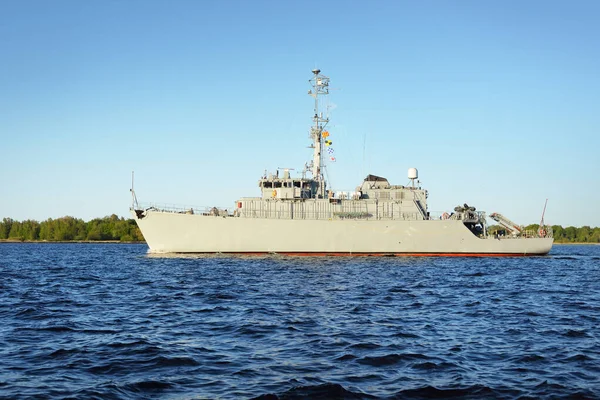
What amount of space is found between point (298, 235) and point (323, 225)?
2.06 metres

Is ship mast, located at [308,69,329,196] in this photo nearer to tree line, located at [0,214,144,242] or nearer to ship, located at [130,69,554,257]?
ship, located at [130,69,554,257]

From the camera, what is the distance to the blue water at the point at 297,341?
7.91 m

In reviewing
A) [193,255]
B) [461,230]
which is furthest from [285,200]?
[461,230]

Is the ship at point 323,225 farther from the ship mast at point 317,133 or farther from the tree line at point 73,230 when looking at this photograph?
the tree line at point 73,230

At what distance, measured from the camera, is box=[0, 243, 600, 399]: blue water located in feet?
25.9

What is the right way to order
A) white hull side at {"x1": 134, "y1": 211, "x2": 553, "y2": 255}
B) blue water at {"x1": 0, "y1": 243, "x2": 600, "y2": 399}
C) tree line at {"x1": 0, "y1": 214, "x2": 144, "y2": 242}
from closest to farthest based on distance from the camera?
blue water at {"x1": 0, "y1": 243, "x2": 600, "y2": 399} → white hull side at {"x1": 134, "y1": 211, "x2": 553, "y2": 255} → tree line at {"x1": 0, "y1": 214, "x2": 144, "y2": 242}

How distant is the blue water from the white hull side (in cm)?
1766

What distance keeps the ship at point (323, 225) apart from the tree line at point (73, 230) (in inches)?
3081

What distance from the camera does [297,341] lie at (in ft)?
35.5

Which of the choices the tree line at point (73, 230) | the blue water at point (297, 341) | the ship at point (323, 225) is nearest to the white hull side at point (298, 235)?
the ship at point (323, 225)

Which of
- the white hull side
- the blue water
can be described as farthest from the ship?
the blue water

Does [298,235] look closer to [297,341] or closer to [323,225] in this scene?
[323,225]

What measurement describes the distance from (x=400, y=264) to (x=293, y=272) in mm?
9537

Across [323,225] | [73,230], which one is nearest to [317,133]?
[323,225]
